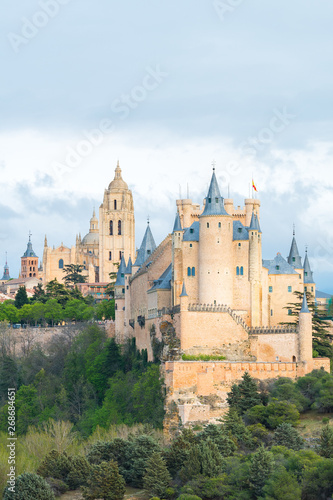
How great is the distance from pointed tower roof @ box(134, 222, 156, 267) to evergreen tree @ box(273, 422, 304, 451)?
3033 cm

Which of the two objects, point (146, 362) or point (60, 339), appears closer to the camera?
point (146, 362)

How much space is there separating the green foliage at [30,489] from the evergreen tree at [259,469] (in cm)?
1159

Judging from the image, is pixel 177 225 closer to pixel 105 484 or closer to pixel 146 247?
pixel 146 247

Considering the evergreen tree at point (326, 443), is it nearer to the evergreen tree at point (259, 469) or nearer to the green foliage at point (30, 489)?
the evergreen tree at point (259, 469)

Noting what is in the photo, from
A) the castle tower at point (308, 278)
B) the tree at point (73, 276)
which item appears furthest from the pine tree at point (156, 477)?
the tree at point (73, 276)

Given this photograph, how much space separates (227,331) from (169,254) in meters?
11.3

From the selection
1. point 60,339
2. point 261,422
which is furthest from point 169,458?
point 60,339

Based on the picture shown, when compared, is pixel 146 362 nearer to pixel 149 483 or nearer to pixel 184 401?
pixel 184 401

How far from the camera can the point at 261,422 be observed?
7762cm

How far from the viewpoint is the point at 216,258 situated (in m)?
85.7

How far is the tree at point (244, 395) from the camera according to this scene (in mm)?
79875

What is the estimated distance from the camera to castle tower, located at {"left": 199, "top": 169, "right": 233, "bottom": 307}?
85.5m

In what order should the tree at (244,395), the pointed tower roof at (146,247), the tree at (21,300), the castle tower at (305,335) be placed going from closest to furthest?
the tree at (244,395), the castle tower at (305,335), the pointed tower roof at (146,247), the tree at (21,300)

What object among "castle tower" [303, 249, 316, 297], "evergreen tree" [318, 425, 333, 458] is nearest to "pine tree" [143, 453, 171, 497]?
"evergreen tree" [318, 425, 333, 458]
